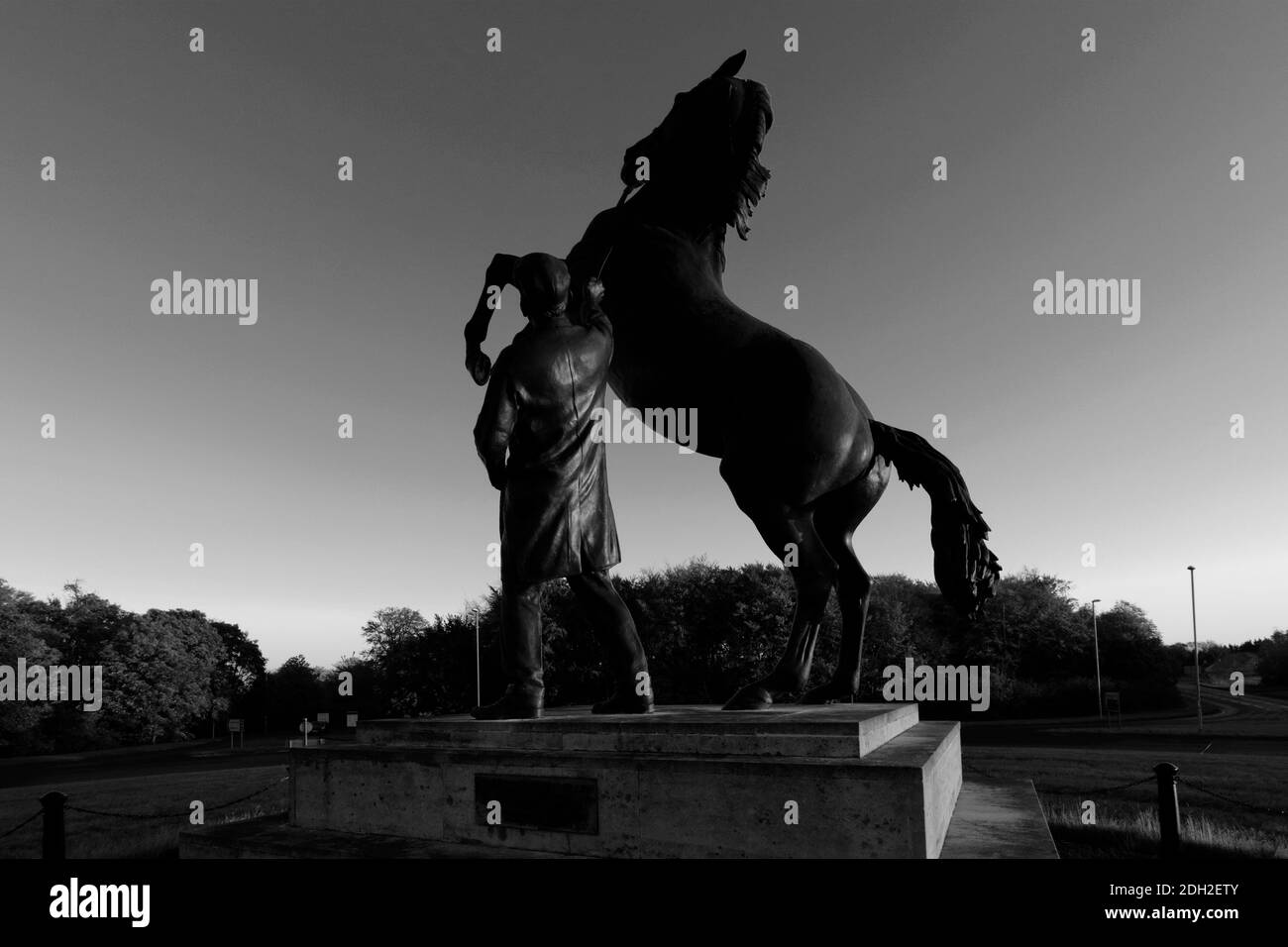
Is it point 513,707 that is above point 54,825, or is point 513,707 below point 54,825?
above

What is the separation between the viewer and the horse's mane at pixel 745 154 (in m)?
6.06

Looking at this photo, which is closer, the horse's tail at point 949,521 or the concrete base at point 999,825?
the concrete base at point 999,825

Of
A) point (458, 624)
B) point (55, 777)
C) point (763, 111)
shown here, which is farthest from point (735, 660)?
point (763, 111)

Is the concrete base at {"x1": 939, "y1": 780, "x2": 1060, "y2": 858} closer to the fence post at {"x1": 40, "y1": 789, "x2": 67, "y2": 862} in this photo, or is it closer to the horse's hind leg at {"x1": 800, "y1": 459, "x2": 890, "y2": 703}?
the horse's hind leg at {"x1": 800, "y1": 459, "x2": 890, "y2": 703}

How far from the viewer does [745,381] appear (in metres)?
5.36

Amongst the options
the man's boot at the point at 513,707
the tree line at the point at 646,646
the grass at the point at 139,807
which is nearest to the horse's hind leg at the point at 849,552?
the man's boot at the point at 513,707

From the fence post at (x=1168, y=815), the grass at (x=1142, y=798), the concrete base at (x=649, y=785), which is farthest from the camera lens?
the grass at (x=1142, y=798)

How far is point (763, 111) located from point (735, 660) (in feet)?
98.6

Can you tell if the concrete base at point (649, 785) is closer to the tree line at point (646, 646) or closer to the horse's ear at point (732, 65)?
the horse's ear at point (732, 65)

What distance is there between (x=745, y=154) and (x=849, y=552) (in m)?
2.85

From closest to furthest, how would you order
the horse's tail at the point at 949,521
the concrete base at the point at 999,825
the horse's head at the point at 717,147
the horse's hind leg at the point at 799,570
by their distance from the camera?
1. the concrete base at the point at 999,825
2. the horse's hind leg at the point at 799,570
3. the horse's tail at the point at 949,521
4. the horse's head at the point at 717,147

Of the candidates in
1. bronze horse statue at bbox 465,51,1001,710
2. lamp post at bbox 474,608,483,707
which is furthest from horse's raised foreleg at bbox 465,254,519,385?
lamp post at bbox 474,608,483,707

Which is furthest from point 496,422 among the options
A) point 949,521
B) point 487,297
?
point 949,521

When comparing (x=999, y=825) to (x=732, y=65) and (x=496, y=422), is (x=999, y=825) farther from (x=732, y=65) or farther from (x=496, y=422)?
(x=732, y=65)
